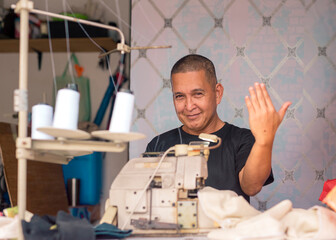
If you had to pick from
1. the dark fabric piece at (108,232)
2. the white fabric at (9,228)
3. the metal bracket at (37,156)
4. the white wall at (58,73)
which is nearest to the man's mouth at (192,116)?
the metal bracket at (37,156)

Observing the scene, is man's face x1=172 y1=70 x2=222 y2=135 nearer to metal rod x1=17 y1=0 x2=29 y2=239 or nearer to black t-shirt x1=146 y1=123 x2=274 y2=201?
black t-shirt x1=146 y1=123 x2=274 y2=201

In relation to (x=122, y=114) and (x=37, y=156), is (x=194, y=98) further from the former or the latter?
(x=37, y=156)

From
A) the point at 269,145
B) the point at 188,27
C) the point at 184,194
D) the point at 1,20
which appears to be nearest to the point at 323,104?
the point at 188,27

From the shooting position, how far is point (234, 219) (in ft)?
4.73

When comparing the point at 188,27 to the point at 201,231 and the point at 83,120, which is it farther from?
the point at 201,231

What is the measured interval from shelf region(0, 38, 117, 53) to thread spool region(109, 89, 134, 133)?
2.20m

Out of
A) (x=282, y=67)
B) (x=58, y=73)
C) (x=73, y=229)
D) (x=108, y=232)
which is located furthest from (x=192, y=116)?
(x=58, y=73)

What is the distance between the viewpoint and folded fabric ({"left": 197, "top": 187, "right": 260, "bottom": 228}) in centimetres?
145

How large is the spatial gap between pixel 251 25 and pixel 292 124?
0.87 meters

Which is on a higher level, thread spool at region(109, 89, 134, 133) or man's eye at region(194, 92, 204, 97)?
man's eye at region(194, 92, 204, 97)

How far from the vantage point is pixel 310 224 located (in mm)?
1361

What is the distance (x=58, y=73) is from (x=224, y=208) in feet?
9.88

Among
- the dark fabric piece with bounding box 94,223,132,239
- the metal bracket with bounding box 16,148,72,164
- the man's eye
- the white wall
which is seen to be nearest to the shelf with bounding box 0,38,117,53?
the white wall

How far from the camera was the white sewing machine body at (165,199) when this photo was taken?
1605 mm
